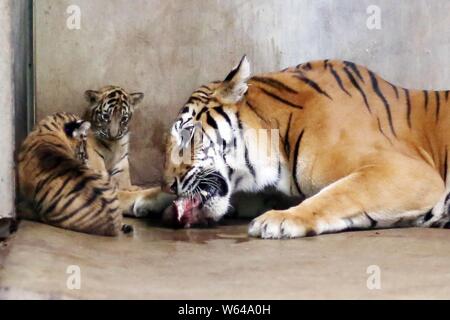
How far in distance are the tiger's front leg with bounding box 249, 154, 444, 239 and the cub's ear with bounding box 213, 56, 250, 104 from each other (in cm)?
62

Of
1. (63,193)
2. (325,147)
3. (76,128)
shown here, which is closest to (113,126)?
(76,128)

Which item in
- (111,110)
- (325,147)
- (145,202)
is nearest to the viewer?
(325,147)

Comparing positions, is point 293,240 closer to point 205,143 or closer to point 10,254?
point 205,143

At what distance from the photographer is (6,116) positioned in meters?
3.68

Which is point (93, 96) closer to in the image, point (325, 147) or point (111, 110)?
point (111, 110)

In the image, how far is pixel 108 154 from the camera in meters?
4.81

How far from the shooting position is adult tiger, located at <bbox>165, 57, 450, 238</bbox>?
12.8ft

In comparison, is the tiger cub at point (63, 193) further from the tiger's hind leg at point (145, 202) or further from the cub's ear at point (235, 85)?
the cub's ear at point (235, 85)

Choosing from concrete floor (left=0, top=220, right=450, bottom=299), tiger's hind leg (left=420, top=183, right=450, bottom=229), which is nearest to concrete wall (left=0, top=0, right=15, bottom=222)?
concrete floor (left=0, top=220, right=450, bottom=299)

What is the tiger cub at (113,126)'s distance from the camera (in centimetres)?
471

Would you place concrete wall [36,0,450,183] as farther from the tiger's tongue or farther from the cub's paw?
the cub's paw

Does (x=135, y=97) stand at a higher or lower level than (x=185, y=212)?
higher

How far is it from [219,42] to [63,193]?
1.41m
